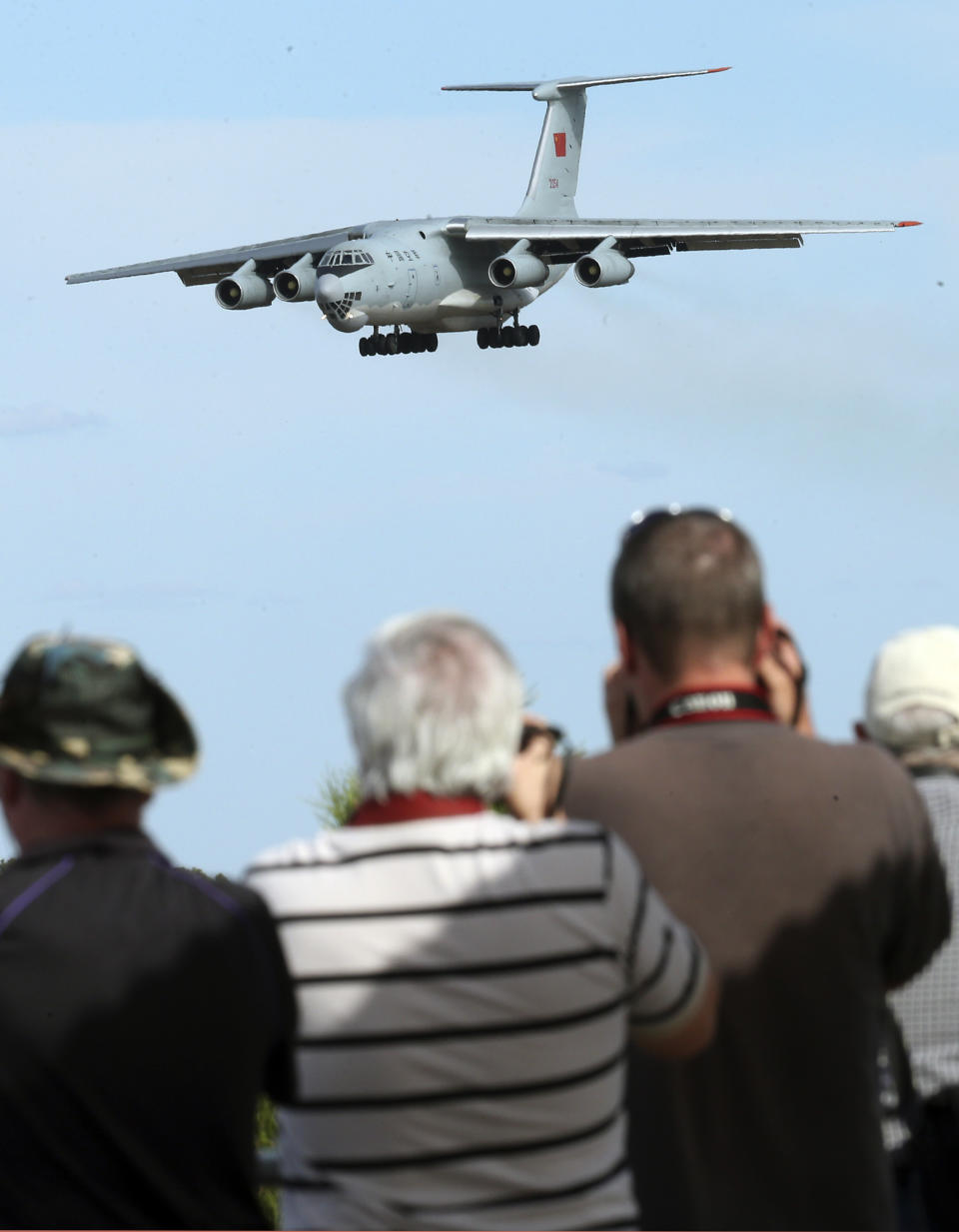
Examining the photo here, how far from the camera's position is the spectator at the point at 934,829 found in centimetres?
306

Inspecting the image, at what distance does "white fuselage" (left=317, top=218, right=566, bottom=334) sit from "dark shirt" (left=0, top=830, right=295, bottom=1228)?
2383 centimetres

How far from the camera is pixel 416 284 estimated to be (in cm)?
2758

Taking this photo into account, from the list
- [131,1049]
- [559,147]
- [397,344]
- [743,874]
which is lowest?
[131,1049]

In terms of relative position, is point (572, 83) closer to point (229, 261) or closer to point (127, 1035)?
point (229, 261)

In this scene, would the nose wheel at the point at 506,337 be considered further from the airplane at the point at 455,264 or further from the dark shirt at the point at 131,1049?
the dark shirt at the point at 131,1049

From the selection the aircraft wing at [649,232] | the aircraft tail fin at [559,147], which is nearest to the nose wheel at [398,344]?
the aircraft wing at [649,232]

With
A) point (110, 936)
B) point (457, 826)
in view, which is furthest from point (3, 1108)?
point (457, 826)

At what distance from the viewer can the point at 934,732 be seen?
308 cm

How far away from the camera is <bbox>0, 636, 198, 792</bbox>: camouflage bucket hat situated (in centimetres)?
242

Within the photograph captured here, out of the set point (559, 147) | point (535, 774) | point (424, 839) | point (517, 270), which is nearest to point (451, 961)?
point (424, 839)

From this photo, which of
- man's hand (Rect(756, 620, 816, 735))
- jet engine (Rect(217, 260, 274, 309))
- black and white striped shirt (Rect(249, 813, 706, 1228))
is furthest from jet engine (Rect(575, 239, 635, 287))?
black and white striped shirt (Rect(249, 813, 706, 1228))

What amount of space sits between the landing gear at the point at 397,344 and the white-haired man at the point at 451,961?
2657 centimetres

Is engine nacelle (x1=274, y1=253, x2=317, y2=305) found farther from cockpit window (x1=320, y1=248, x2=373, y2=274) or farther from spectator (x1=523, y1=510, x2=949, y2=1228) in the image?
spectator (x1=523, y1=510, x2=949, y2=1228)

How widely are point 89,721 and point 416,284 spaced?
2561 centimetres
